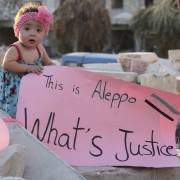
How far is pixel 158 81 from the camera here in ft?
15.3

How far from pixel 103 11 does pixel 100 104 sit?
20.5 m

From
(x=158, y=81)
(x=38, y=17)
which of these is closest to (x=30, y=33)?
(x=38, y=17)

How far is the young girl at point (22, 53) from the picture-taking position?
2918 millimetres

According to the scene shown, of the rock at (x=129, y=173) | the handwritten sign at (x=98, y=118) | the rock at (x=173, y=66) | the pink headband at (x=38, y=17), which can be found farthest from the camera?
the rock at (x=173, y=66)

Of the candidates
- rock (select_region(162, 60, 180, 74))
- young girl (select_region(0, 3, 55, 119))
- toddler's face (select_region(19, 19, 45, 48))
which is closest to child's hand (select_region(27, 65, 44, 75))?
young girl (select_region(0, 3, 55, 119))

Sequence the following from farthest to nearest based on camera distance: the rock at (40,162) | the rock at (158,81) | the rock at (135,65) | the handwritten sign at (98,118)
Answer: the rock at (135,65) → the rock at (158,81) → the handwritten sign at (98,118) → the rock at (40,162)

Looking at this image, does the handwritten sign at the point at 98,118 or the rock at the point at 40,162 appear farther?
the handwritten sign at the point at 98,118

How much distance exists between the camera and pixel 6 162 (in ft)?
6.59

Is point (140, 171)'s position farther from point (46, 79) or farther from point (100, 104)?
point (46, 79)

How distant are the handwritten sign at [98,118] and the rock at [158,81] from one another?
1.36 metres

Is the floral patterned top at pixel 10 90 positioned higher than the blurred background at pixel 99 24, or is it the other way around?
the floral patterned top at pixel 10 90

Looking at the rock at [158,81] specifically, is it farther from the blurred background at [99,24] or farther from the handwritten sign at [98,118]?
the blurred background at [99,24]

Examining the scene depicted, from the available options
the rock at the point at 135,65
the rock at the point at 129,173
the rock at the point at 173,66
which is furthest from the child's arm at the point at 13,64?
the rock at the point at 173,66

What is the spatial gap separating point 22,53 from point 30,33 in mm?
179
